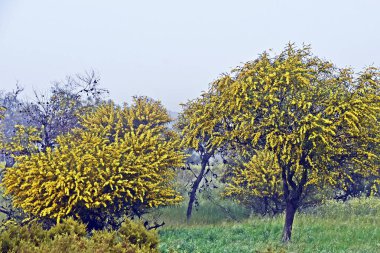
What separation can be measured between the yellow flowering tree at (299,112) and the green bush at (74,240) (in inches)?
197

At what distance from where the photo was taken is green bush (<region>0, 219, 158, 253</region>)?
26.1 ft

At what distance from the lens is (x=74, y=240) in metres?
8.20

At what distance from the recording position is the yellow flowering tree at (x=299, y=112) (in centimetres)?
1227

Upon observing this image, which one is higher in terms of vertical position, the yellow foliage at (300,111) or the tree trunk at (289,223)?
the yellow foliage at (300,111)

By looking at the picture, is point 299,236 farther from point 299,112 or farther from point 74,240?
point 74,240

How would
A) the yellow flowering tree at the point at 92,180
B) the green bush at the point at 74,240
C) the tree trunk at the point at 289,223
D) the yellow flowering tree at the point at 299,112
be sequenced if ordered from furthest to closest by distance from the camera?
the yellow flowering tree at the point at 92,180 < the tree trunk at the point at 289,223 < the yellow flowering tree at the point at 299,112 < the green bush at the point at 74,240

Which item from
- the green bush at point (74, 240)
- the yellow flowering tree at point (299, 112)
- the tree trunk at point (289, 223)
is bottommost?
the green bush at point (74, 240)

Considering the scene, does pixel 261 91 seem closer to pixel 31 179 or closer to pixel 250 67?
pixel 250 67

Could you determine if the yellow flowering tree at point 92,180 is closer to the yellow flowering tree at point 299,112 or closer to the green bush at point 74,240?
the yellow flowering tree at point 299,112

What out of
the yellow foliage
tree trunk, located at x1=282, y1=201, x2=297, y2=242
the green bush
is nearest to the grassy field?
tree trunk, located at x1=282, y1=201, x2=297, y2=242

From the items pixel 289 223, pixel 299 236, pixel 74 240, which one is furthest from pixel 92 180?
pixel 299 236

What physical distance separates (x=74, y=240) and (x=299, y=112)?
7781mm

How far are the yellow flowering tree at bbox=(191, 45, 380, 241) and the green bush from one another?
4.99 meters

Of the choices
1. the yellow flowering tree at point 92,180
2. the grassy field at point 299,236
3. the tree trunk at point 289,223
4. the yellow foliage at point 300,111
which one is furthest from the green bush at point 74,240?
the tree trunk at point 289,223
